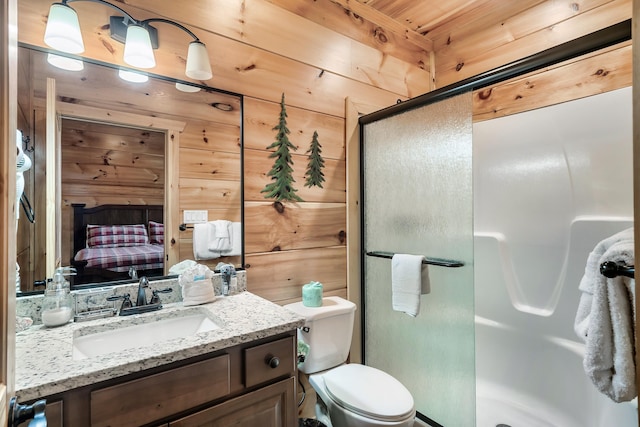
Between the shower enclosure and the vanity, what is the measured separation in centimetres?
88

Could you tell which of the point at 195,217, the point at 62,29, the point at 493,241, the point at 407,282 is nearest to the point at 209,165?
the point at 195,217

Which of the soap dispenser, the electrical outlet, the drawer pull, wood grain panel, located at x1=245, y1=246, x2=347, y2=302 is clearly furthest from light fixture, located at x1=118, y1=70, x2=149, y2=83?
the drawer pull

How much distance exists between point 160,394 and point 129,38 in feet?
4.26

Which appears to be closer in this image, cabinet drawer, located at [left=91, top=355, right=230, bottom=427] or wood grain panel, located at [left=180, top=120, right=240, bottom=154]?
cabinet drawer, located at [left=91, top=355, right=230, bottom=427]

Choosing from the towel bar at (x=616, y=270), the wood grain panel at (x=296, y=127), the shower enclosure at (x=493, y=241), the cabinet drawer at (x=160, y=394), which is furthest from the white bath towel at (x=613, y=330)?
the wood grain panel at (x=296, y=127)

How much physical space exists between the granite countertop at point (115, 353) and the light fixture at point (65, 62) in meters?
0.94

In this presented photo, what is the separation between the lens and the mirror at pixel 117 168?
1152mm

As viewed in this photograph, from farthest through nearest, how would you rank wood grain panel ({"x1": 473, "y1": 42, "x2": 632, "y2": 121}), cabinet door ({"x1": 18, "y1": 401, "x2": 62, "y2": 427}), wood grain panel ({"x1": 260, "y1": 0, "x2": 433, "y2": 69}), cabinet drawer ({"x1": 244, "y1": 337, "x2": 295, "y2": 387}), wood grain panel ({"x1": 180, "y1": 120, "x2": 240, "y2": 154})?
wood grain panel ({"x1": 260, "y1": 0, "x2": 433, "y2": 69})
wood grain panel ({"x1": 473, "y1": 42, "x2": 632, "y2": 121})
wood grain panel ({"x1": 180, "y1": 120, "x2": 240, "y2": 154})
cabinet drawer ({"x1": 244, "y1": 337, "x2": 295, "y2": 387})
cabinet door ({"x1": 18, "y1": 401, "x2": 62, "y2": 427})

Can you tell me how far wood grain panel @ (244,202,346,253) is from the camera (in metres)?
1.66

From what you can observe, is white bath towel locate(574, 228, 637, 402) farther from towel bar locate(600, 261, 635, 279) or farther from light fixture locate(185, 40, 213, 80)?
light fixture locate(185, 40, 213, 80)

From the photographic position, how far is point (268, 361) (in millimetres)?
1085

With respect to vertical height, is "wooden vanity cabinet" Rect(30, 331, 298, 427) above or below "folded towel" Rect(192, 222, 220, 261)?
below

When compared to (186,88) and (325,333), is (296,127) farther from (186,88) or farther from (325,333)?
(325,333)

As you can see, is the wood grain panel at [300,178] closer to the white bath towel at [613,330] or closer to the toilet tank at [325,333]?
the toilet tank at [325,333]
